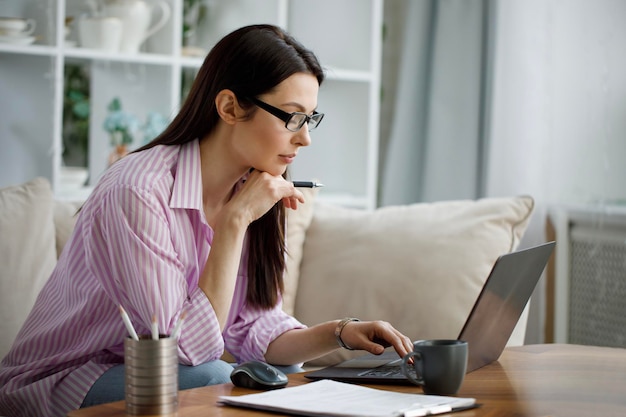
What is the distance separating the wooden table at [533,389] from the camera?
1.08 m

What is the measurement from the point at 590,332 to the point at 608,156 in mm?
564

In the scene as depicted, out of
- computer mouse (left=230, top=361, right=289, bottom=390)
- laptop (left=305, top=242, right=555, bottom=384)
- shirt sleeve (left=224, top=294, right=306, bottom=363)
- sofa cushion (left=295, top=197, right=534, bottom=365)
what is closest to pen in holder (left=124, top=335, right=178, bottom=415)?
computer mouse (left=230, top=361, right=289, bottom=390)

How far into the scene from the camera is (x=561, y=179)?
2.89 metres

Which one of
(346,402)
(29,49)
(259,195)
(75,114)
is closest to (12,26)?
(29,49)

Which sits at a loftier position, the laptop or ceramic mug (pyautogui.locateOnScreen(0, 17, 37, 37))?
ceramic mug (pyautogui.locateOnScreen(0, 17, 37, 37))

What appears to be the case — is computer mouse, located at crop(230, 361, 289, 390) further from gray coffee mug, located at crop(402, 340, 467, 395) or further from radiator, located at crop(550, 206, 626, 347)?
radiator, located at crop(550, 206, 626, 347)

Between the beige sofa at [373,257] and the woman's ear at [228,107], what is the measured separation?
0.78m

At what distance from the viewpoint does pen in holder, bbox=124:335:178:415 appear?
102cm

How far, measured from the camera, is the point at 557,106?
289 cm

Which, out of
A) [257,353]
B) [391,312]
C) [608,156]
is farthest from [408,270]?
[608,156]

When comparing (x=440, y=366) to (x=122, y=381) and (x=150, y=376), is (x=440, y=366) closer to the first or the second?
(x=150, y=376)

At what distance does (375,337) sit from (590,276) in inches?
60.4

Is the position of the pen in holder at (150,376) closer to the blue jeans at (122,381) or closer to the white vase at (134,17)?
the blue jeans at (122,381)

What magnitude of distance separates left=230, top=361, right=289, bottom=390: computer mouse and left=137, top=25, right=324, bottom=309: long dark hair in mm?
546
